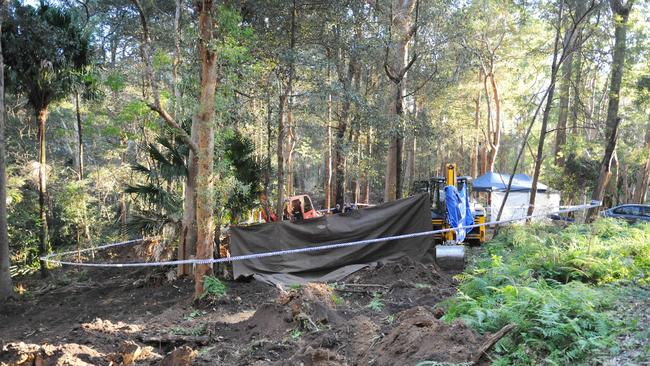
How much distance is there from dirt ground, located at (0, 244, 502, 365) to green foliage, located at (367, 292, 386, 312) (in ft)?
0.07

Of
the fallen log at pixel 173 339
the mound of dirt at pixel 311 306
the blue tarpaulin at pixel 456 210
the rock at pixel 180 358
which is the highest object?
the blue tarpaulin at pixel 456 210

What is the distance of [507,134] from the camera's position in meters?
48.2

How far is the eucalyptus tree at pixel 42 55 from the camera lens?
40.8 feet

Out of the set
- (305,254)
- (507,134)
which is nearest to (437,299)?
(305,254)

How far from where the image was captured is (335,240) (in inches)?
422

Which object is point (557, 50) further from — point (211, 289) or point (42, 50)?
point (42, 50)

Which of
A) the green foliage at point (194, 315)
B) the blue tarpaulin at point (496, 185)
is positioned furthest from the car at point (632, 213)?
the green foliage at point (194, 315)

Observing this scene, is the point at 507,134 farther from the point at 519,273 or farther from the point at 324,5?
the point at 519,273

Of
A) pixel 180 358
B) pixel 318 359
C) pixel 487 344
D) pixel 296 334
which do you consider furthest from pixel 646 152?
pixel 180 358

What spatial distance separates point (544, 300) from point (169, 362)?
413cm

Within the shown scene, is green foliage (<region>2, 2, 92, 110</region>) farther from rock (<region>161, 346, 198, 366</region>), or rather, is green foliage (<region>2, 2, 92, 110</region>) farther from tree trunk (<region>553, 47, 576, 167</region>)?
tree trunk (<region>553, 47, 576, 167</region>)

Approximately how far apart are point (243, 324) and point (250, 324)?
0.19m

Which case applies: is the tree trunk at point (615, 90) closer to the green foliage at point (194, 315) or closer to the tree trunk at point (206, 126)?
the tree trunk at point (206, 126)

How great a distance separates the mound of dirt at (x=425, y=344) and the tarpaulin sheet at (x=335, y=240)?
577 cm
